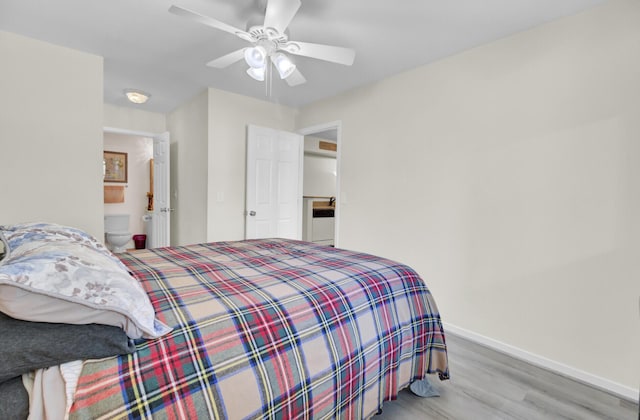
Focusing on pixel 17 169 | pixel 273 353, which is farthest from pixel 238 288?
pixel 17 169

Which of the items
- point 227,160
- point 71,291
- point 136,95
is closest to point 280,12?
point 71,291

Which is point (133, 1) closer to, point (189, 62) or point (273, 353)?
point (189, 62)

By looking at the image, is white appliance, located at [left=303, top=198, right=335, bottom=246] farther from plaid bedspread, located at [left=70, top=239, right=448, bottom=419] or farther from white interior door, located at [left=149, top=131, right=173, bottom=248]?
plaid bedspread, located at [left=70, top=239, right=448, bottom=419]

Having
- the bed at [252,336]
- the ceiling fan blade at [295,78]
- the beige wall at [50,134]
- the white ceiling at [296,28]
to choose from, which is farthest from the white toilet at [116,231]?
the ceiling fan blade at [295,78]

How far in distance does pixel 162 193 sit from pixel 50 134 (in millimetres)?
1741

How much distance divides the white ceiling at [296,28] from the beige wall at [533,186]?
214mm

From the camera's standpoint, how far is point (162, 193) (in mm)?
4211

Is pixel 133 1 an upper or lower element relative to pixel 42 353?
upper

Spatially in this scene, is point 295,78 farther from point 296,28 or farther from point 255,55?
point 255,55

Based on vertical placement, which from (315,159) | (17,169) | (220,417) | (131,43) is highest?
(131,43)

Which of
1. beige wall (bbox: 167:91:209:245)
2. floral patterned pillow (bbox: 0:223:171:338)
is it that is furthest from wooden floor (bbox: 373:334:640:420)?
beige wall (bbox: 167:91:209:245)

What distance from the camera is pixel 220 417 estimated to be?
84 cm

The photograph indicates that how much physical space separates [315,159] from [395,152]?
3.30 m

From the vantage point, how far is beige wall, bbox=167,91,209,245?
11.7 feet
